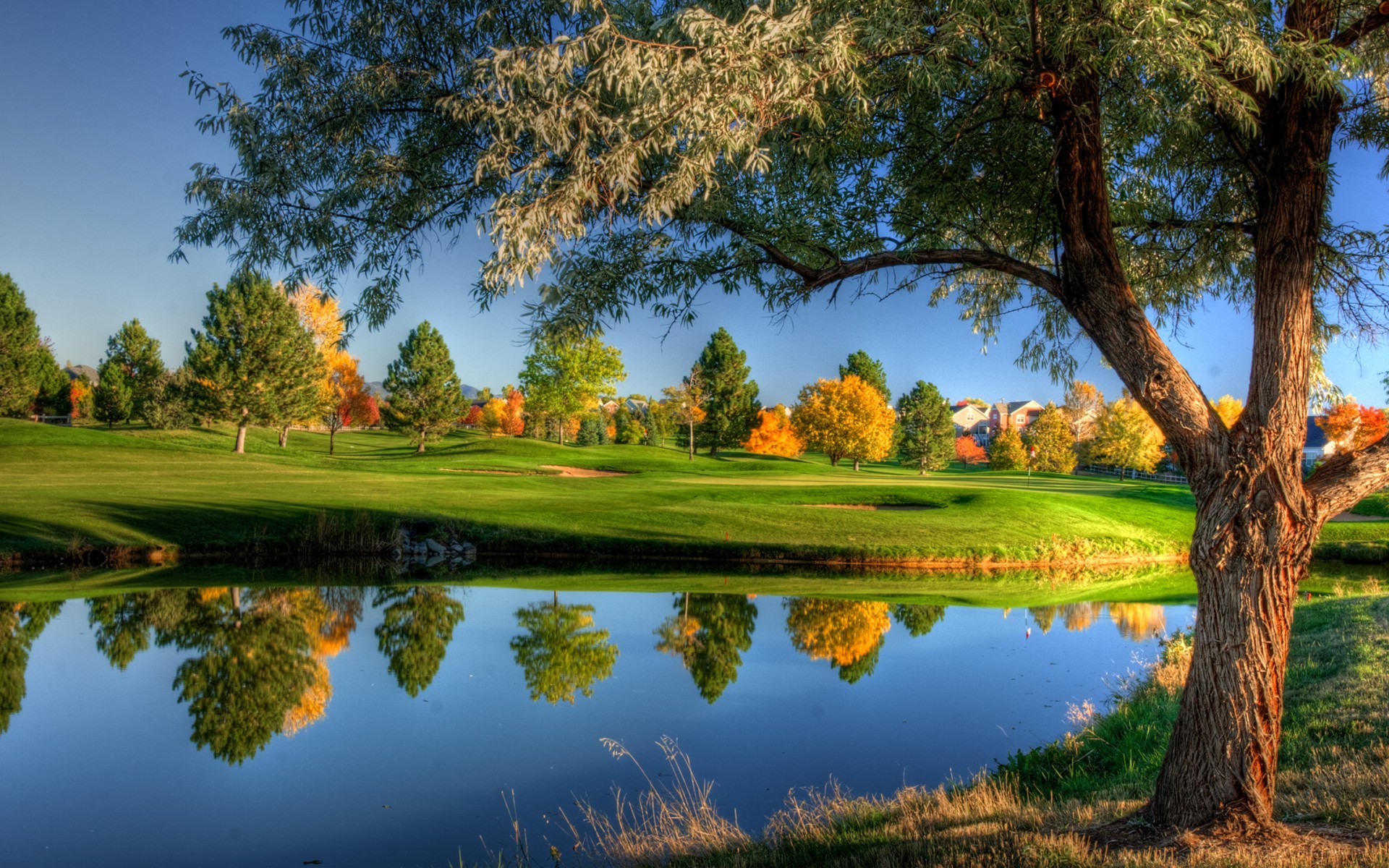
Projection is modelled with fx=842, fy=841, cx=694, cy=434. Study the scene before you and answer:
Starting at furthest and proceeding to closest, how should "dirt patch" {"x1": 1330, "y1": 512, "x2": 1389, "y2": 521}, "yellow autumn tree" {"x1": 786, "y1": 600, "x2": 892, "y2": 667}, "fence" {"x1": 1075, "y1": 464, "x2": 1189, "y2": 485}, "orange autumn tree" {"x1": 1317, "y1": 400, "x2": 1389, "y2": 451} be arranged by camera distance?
"fence" {"x1": 1075, "y1": 464, "x2": 1189, "y2": 485} < "orange autumn tree" {"x1": 1317, "y1": 400, "x2": 1389, "y2": 451} < "dirt patch" {"x1": 1330, "y1": 512, "x2": 1389, "y2": 521} < "yellow autumn tree" {"x1": 786, "y1": 600, "x2": 892, "y2": 667}

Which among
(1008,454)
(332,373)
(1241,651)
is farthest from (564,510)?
(1008,454)

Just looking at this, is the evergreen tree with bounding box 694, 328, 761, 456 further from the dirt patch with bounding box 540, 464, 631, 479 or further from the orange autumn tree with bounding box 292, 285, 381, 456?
the orange autumn tree with bounding box 292, 285, 381, 456

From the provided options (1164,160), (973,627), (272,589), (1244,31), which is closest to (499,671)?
(272,589)

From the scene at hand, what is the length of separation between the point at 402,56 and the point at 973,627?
13.3 m

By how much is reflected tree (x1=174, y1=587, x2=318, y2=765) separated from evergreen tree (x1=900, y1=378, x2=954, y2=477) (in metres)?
59.8

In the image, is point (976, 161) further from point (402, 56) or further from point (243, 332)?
point (243, 332)

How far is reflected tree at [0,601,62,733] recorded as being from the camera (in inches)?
404

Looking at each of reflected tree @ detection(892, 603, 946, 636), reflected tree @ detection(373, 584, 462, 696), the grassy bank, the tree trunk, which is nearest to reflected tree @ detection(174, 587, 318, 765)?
reflected tree @ detection(373, 584, 462, 696)

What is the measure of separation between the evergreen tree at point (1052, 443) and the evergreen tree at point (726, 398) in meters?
23.1

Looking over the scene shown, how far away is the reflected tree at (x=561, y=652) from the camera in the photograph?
11.4m

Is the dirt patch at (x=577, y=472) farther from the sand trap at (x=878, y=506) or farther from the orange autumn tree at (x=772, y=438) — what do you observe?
the orange autumn tree at (x=772, y=438)

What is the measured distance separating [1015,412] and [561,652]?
5417 inches

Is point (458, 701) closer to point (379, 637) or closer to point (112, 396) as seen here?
point (379, 637)

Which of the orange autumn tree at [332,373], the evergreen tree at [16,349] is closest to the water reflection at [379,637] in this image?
the orange autumn tree at [332,373]
